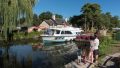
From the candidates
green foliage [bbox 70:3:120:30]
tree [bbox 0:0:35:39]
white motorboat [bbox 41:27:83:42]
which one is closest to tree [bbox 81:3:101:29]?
green foliage [bbox 70:3:120:30]

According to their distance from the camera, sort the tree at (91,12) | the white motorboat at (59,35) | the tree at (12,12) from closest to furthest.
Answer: the tree at (12,12) → the white motorboat at (59,35) → the tree at (91,12)

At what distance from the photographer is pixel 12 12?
25.4 meters

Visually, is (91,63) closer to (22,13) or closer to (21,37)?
(22,13)

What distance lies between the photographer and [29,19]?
28.1m

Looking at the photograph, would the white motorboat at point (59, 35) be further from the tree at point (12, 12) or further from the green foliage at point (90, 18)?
the green foliage at point (90, 18)

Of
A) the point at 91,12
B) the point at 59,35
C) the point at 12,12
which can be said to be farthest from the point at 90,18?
the point at 12,12

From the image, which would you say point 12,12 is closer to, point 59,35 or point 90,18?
point 59,35

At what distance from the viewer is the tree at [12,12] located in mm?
24578

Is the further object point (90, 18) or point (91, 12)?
point (91, 12)

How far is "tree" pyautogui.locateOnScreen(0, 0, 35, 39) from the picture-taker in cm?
2458

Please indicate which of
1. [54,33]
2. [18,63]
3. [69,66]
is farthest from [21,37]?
[69,66]

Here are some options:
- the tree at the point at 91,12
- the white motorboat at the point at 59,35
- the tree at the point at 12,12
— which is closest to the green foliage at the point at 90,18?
the tree at the point at 91,12

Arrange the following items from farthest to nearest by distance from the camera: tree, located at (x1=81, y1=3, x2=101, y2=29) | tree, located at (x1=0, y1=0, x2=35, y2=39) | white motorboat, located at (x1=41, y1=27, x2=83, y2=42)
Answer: tree, located at (x1=81, y1=3, x2=101, y2=29)
white motorboat, located at (x1=41, y1=27, x2=83, y2=42)
tree, located at (x1=0, y1=0, x2=35, y2=39)

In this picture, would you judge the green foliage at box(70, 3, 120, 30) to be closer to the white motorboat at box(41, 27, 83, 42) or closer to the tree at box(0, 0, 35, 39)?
the white motorboat at box(41, 27, 83, 42)
